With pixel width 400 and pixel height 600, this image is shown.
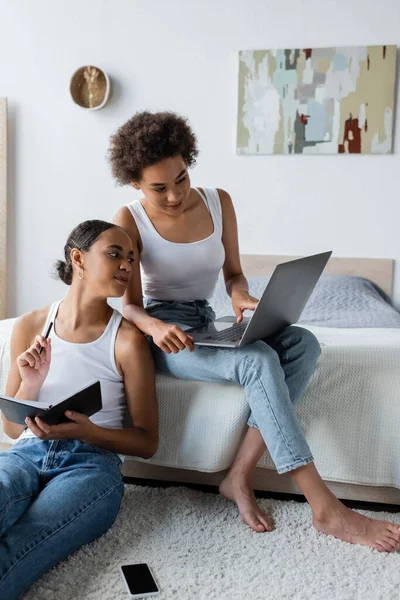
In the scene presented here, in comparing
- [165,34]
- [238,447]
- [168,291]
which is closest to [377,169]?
[165,34]

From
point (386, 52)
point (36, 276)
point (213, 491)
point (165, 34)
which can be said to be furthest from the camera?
point (36, 276)

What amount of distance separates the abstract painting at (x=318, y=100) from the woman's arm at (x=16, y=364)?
199cm

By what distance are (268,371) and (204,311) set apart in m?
0.41

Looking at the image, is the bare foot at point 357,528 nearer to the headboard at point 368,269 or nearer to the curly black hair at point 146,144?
the curly black hair at point 146,144

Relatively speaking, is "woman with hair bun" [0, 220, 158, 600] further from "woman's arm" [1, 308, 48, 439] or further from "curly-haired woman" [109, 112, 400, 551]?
"curly-haired woman" [109, 112, 400, 551]

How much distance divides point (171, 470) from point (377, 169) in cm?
205

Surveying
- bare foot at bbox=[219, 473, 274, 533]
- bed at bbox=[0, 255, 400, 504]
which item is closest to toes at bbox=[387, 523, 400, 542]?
bed at bbox=[0, 255, 400, 504]

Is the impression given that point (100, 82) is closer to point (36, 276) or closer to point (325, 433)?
point (36, 276)

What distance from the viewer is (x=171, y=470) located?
196 cm

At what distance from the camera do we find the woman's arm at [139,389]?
1720mm

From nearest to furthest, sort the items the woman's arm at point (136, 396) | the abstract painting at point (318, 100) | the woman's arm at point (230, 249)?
the woman's arm at point (136, 396), the woman's arm at point (230, 249), the abstract painting at point (318, 100)

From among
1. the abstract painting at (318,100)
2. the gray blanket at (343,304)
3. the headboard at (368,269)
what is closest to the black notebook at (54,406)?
the gray blanket at (343,304)

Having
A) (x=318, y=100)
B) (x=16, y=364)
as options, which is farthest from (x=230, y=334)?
(x=318, y=100)

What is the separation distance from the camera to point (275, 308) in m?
1.66
